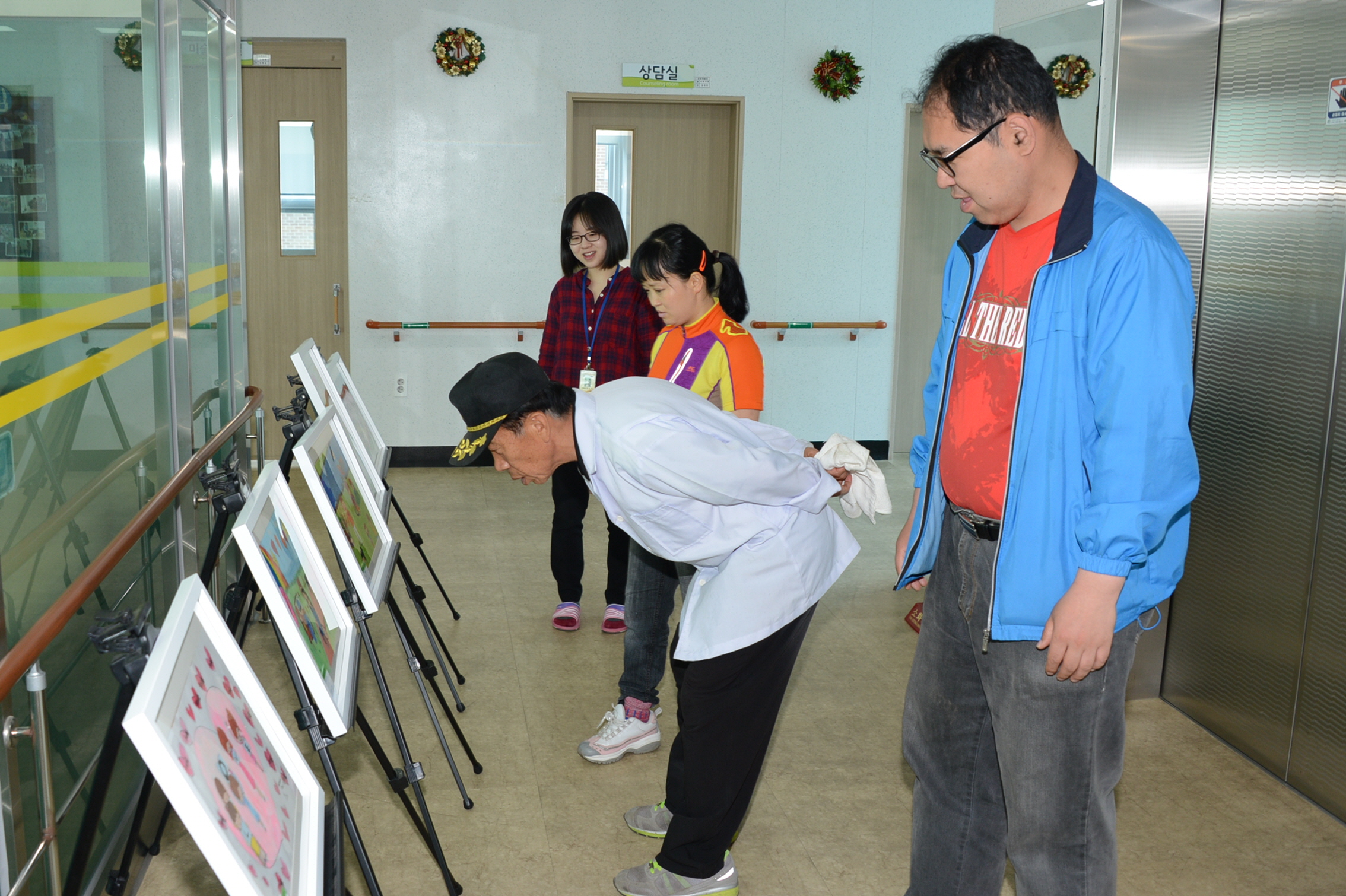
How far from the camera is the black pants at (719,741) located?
2180 mm

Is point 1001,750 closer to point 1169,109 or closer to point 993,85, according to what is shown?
point 993,85

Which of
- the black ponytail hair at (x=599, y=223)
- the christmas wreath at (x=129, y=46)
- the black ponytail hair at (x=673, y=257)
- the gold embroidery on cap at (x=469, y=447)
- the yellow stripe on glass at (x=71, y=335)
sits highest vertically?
the christmas wreath at (x=129, y=46)

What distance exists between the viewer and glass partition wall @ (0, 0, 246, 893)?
5.99ft

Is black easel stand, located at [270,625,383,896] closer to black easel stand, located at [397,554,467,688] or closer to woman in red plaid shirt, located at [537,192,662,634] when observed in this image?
black easel stand, located at [397,554,467,688]

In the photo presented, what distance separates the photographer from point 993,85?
1574mm

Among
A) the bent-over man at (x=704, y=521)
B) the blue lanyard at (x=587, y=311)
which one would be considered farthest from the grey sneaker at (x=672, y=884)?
the blue lanyard at (x=587, y=311)

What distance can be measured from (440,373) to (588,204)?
135 inches

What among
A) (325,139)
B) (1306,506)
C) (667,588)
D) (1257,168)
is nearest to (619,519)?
(667,588)

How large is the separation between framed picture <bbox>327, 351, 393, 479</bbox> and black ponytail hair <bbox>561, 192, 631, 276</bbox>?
2.83 ft

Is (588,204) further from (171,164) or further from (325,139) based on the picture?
(325,139)

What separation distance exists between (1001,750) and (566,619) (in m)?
2.49

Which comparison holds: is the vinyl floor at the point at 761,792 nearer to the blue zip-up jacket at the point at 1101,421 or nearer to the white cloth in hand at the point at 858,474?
the white cloth in hand at the point at 858,474

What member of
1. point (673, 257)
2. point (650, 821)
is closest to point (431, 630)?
point (650, 821)

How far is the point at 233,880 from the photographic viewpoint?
108 cm
